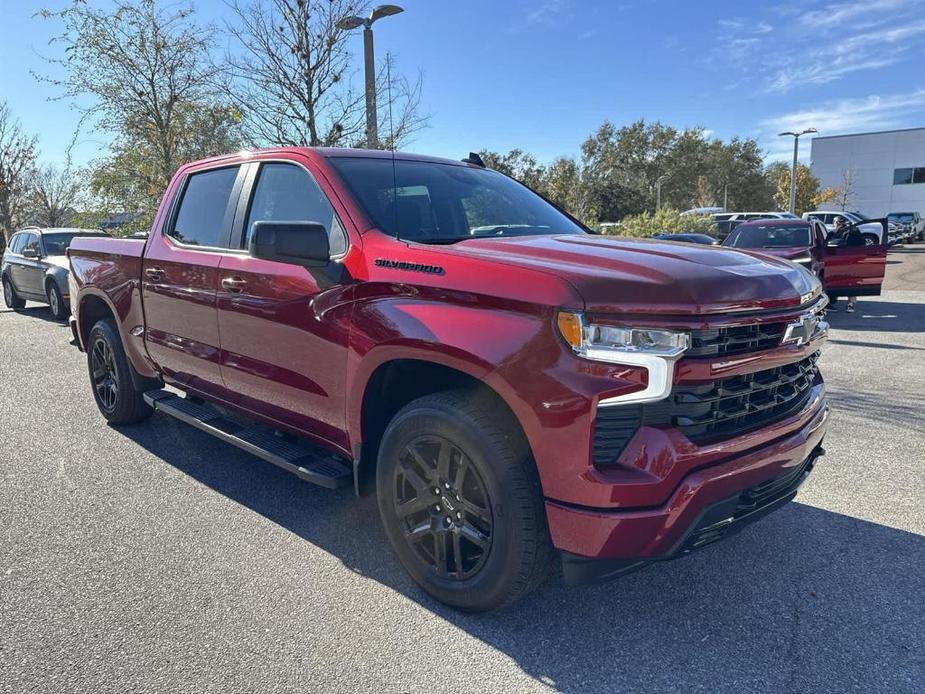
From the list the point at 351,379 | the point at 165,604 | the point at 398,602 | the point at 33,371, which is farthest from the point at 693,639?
the point at 33,371

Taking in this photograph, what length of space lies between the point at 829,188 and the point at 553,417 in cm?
5976

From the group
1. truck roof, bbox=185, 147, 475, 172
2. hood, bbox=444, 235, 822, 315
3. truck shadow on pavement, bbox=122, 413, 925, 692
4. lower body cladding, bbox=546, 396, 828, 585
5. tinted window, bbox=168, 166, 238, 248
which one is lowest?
truck shadow on pavement, bbox=122, 413, 925, 692

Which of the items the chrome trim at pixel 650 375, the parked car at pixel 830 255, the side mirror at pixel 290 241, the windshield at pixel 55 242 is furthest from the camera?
the windshield at pixel 55 242

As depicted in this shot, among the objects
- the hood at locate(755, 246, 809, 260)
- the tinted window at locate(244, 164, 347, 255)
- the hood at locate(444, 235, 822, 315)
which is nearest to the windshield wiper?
the hood at locate(444, 235, 822, 315)

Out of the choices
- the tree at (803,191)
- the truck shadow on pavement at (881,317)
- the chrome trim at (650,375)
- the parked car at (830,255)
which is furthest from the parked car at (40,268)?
the tree at (803,191)

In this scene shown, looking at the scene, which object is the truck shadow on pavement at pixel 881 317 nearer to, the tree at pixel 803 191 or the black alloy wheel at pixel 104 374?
the black alloy wheel at pixel 104 374

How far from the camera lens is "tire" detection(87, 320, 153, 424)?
16.5 ft

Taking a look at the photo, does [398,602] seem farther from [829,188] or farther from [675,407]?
[829,188]

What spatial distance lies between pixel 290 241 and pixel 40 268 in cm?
1180

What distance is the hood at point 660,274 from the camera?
→ 7.21 ft

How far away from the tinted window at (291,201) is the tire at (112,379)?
2.09m

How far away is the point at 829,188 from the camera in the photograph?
2069 inches

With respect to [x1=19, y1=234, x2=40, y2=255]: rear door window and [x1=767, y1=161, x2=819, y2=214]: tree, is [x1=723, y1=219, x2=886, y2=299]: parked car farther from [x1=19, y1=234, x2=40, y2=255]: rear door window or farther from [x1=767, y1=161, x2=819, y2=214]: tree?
[x1=767, y1=161, x2=819, y2=214]: tree

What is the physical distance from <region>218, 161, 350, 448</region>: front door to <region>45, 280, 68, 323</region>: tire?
9.63 m
